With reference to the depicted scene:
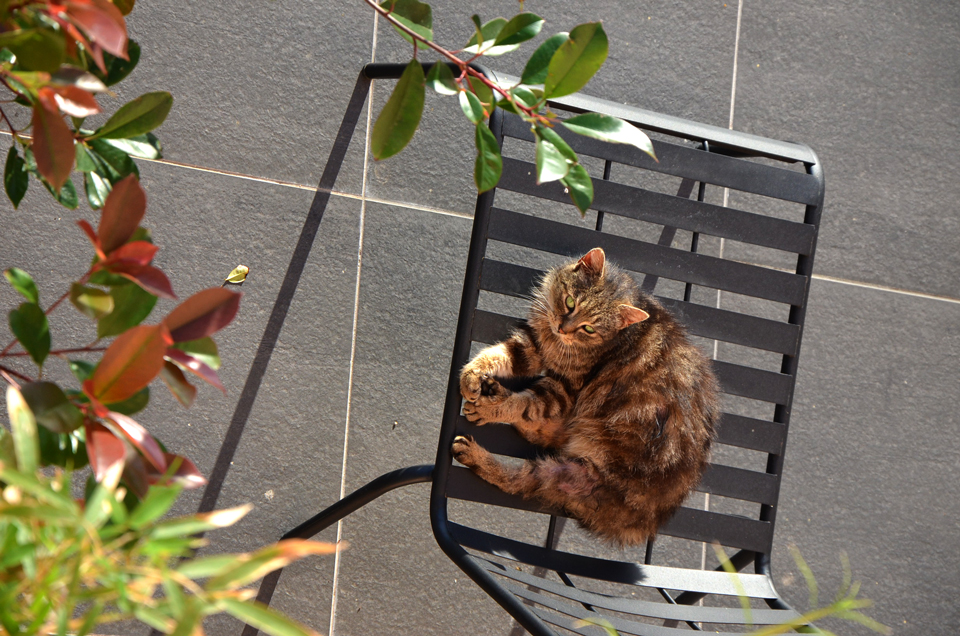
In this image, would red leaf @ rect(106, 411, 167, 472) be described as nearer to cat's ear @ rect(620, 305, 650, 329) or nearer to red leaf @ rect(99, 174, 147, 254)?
red leaf @ rect(99, 174, 147, 254)

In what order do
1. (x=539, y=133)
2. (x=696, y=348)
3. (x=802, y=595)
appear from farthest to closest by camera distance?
(x=802, y=595) < (x=696, y=348) < (x=539, y=133)

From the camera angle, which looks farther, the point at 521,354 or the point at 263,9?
the point at 263,9

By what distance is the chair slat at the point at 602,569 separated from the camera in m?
1.24

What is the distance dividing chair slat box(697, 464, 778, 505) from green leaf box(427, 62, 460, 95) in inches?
41.6

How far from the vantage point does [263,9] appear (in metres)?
1.75

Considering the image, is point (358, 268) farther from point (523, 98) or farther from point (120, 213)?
point (120, 213)

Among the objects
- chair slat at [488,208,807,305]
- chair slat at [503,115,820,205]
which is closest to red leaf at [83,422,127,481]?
chair slat at [488,208,807,305]

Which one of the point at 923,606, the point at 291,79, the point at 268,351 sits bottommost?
the point at 923,606

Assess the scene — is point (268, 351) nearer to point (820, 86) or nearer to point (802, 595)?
point (802, 595)

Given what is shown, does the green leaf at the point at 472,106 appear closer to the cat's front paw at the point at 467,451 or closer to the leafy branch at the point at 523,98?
the leafy branch at the point at 523,98

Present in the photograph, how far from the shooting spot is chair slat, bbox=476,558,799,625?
119 cm

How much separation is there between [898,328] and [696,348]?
1097 mm

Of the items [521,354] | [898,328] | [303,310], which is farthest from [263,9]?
[898,328]

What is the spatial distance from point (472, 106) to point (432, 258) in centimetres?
113
